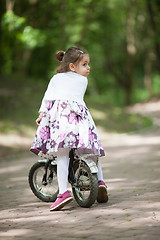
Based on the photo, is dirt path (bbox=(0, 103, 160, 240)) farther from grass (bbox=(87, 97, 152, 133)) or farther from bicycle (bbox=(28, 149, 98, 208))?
grass (bbox=(87, 97, 152, 133))

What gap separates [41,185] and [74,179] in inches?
26.5

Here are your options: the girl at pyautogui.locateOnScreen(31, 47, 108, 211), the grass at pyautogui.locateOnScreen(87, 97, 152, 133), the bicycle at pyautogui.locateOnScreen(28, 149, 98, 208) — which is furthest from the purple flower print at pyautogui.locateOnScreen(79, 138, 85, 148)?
the grass at pyautogui.locateOnScreen(87, 97, 152, 133)

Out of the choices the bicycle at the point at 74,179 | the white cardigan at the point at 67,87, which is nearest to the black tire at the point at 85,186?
→ the bicycle at the point at 74,179

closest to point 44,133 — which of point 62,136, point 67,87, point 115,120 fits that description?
point 62,136

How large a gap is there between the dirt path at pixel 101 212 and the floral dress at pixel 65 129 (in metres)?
0.73

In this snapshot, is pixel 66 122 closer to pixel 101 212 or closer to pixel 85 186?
pixel 85 186

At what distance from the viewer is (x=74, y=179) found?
17.5ft

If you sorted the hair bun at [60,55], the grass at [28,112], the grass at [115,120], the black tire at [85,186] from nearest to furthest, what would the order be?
1. the black tire at [85,186]
2. the hair bun at [60,55]
3. the grass at [28,112]
4. the grass at [115,120]

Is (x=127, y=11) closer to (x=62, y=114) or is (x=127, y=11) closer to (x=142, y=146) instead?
(x=142, y=146)

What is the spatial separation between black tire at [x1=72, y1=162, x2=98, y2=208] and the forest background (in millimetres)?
8978

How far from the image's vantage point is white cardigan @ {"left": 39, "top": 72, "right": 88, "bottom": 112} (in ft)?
17.2

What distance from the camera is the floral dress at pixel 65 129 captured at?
5.10 metres

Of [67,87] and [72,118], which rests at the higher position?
[67,87]

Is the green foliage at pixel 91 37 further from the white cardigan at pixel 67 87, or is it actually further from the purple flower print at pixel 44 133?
the purple flower print at pixel 44 133
